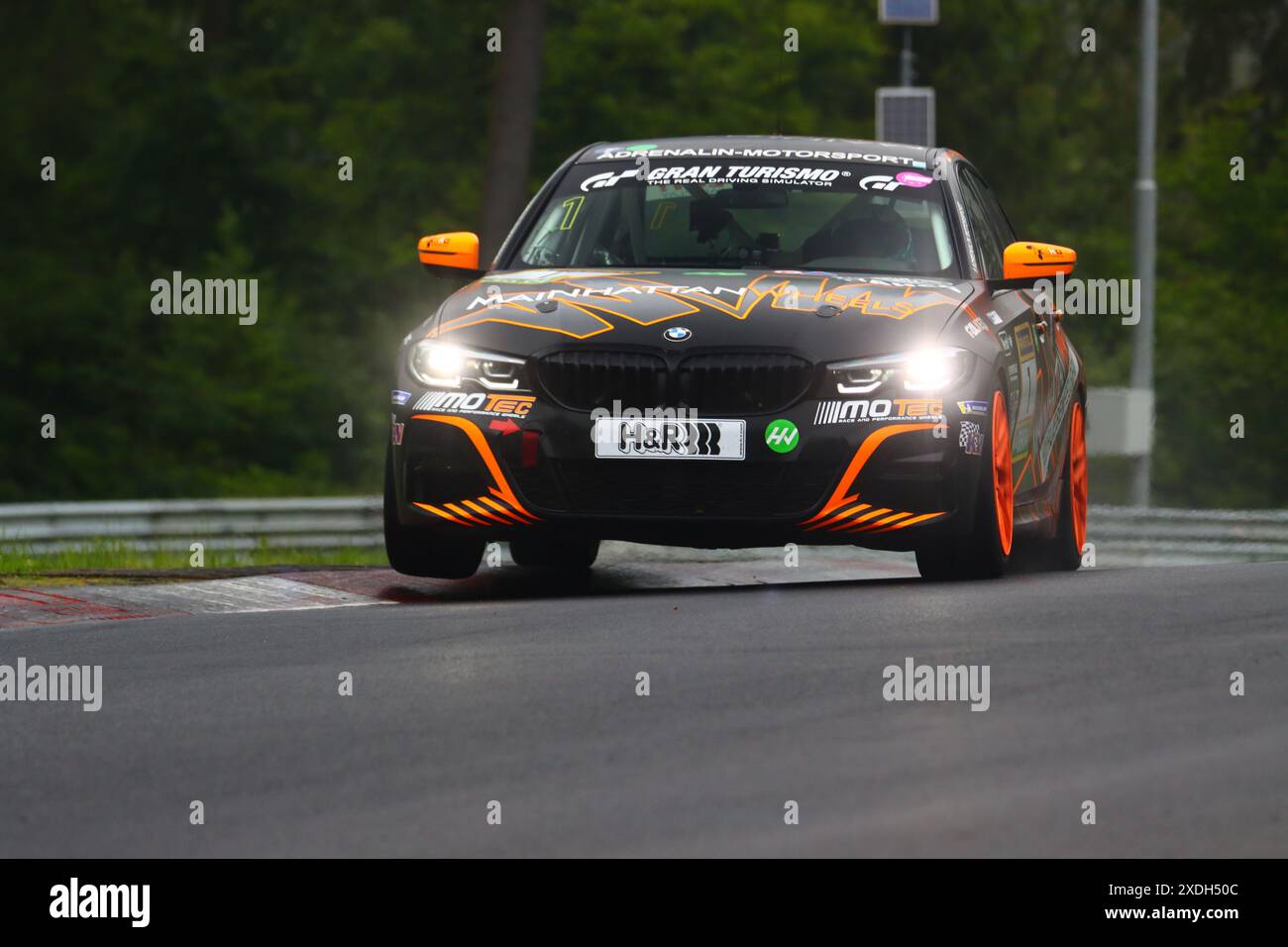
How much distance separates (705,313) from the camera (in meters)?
9.64

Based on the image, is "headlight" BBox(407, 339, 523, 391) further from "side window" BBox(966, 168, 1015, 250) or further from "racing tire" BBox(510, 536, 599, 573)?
"side window" BBox(966, 168, 1015, 250)

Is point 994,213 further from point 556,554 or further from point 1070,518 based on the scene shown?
point 556,554

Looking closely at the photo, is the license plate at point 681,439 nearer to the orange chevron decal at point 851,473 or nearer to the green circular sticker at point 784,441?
the green circular sticker at point 784,441

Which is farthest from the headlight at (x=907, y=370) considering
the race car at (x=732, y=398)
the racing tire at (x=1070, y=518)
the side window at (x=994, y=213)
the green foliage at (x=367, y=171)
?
the green foliage at (x=367, y=171)

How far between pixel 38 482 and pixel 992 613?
33.7m

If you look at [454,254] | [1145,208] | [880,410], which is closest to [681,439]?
[880,410]

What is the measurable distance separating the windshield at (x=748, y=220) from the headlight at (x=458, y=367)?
104cm

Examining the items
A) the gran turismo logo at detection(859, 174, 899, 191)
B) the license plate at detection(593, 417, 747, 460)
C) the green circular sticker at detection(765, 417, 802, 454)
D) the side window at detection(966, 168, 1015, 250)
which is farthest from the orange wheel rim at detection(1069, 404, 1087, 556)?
the license plate at detection(593, 417, 747, 460)

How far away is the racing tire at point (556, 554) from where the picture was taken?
38.1ft

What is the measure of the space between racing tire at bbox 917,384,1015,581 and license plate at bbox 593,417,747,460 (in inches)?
37.9

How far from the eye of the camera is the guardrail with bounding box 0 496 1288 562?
17.1m

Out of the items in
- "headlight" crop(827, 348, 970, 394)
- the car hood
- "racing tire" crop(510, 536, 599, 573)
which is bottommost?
"racing tire" crop(510, 536, 599, 573)

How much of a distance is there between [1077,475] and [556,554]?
2612mm
